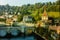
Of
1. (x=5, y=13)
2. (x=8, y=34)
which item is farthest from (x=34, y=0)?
(x=8, y=34)

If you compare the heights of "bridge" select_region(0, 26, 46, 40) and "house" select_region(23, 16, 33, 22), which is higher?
"house" select_region(23, 16, 33, 22)

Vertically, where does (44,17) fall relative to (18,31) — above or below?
above

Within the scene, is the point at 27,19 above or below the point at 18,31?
above

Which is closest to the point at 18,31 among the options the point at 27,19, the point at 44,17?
the point at 27,19

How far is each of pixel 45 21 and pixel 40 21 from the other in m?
0.05

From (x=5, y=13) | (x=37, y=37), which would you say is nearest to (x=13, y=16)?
(x=5, y=13)

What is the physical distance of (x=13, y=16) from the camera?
4.58 ft

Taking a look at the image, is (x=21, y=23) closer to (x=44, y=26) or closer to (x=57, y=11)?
(x=44, y=26)

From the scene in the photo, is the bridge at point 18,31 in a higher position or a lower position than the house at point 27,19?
lower

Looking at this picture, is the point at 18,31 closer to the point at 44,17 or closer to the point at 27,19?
the point at 27,19

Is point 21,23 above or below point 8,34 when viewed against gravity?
above

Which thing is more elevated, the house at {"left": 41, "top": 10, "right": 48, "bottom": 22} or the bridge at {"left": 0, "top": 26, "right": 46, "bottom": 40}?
the house at {"left": 41, "top": 10, "right": 48, "bottom": 22}

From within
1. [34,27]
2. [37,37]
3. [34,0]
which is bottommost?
[37,37]

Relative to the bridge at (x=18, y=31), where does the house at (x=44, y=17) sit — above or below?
above
